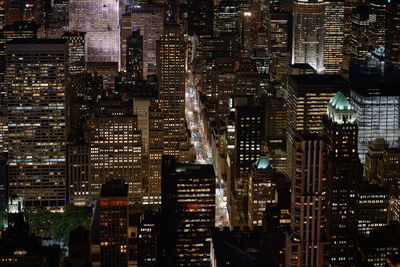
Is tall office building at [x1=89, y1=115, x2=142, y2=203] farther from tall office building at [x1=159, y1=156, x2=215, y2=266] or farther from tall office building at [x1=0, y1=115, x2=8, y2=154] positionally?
tall office building at [x1=159, y1=156, x2=215, y2=266]

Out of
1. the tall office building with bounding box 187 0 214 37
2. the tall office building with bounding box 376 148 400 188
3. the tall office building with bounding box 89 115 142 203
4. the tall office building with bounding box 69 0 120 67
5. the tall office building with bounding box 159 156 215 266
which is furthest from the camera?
the tall office building with bounding box 187 0 214 37

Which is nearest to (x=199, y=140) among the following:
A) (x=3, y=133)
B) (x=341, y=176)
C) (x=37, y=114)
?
(x=37, y=114)

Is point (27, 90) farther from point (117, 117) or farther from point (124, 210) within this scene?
point (124, 210)

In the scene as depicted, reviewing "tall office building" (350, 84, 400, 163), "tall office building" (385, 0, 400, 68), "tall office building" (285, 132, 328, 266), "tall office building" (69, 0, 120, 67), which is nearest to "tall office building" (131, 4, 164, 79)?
"tall office building" (69, 0, 120, 67)

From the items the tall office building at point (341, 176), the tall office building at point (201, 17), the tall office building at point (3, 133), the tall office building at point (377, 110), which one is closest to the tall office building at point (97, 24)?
the tall office building at point (201, 17)

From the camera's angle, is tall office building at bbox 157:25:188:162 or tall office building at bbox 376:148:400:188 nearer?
tall office building at bbox 376:148:400:188

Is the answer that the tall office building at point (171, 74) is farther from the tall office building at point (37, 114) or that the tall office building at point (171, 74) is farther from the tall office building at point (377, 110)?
the tall office building at point (377, 110)

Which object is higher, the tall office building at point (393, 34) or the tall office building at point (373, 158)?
the tall office building at point (393, 34)
